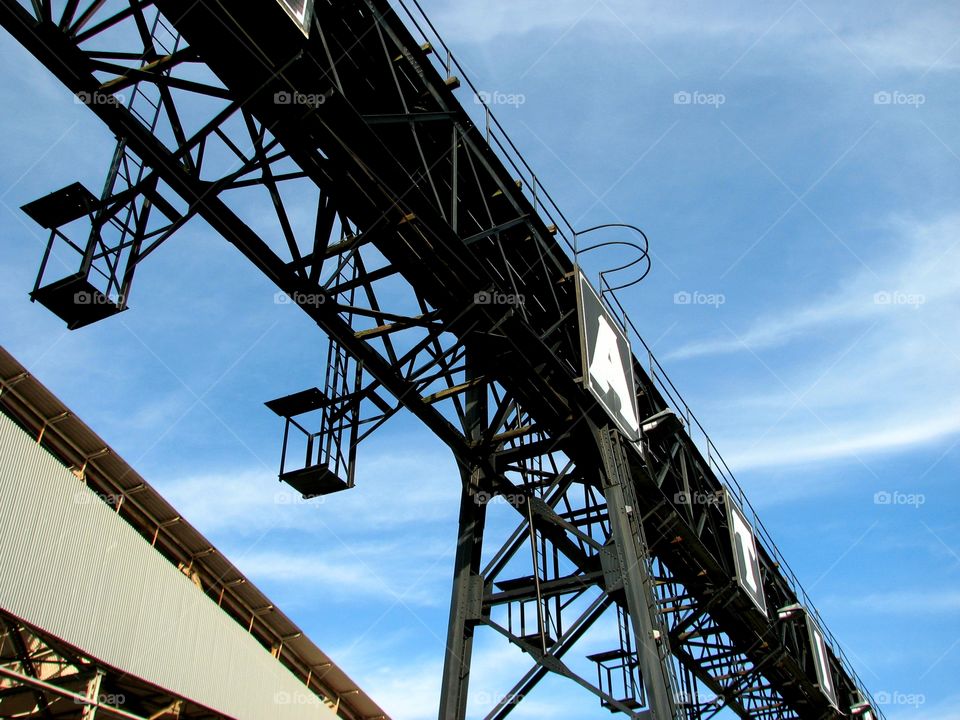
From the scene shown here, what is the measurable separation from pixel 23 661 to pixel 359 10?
13.0 metres

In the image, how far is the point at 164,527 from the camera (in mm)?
Result: 20828

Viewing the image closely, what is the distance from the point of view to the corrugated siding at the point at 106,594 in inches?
580

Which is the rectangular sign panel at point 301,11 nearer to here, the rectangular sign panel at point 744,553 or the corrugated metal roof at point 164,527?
the corrugated metal roof at point 164,527

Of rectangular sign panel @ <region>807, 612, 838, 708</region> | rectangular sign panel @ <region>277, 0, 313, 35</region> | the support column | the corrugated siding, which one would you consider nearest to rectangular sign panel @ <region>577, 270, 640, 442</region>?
the support column

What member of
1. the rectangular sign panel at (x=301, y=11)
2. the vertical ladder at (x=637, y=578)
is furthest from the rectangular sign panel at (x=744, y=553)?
the rectangular sign panel at (x=301, y=11)

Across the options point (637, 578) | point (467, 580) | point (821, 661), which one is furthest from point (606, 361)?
point (821, 661)

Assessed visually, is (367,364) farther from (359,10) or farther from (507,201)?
(359,10)

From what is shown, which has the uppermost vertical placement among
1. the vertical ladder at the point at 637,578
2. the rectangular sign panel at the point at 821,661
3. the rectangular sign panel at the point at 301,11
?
the rectangular sign panel at the point at 301,11

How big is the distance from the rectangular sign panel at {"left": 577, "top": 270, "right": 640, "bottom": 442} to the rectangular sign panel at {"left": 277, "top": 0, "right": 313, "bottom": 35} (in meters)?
6.30

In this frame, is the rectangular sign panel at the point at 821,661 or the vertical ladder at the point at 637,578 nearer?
the vertical ladder at the point at 637,578

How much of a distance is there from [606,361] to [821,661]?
14237 mm

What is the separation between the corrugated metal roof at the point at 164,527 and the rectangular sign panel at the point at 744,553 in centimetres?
1245

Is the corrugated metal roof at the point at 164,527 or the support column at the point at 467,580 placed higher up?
the corrugated metal roof at the point at 164,527

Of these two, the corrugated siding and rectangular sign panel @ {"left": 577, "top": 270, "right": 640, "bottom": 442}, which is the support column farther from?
the corrugated siding
